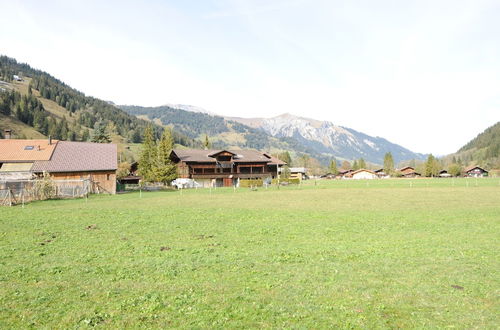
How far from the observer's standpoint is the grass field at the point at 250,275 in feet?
26.5

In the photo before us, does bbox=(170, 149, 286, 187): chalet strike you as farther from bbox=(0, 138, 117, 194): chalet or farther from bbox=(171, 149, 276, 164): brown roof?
bbox=(0, 138, 117, 194): chalet

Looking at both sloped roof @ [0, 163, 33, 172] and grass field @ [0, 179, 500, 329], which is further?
sloped roof @ [0, 163, 33, 172]

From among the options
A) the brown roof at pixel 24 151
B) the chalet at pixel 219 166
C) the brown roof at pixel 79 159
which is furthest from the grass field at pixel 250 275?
the chalet at pixel 219 166

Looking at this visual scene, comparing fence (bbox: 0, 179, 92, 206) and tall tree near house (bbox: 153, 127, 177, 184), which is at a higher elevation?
tall tree near house (bbox: 153, 127, 177, 184)

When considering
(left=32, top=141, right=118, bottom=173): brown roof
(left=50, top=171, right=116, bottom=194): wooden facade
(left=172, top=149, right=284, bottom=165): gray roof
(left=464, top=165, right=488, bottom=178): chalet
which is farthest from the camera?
(left=464, top=165, right=488, bottom=178): chalet

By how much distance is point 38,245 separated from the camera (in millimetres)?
15492

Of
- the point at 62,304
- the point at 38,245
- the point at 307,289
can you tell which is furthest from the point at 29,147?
the point at 307,289

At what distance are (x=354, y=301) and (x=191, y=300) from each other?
15.1ft

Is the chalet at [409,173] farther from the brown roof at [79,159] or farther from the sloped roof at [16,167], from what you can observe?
the sloped roof at [16,167]

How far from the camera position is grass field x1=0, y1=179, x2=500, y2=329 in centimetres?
807

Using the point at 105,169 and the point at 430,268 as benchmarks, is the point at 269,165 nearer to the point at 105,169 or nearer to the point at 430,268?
the point at 105,169

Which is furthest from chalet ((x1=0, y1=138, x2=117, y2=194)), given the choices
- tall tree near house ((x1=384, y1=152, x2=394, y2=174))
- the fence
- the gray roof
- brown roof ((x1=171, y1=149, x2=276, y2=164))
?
tall tree near house ((x1=384, y1=152, x2=394, y2=174))

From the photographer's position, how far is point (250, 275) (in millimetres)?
11211

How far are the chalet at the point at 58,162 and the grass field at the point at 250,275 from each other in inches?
1317
